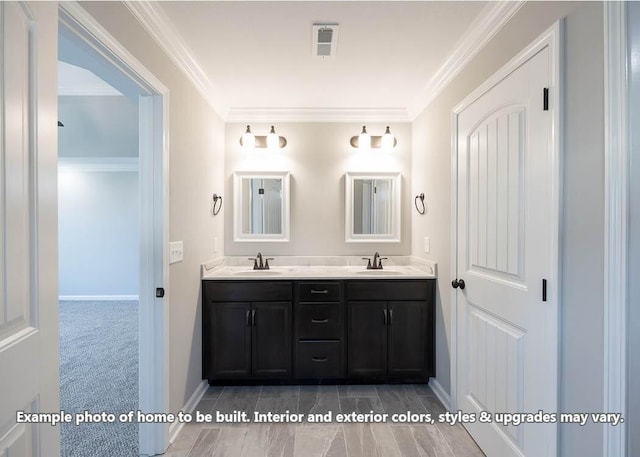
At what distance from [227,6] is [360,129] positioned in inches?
68.4

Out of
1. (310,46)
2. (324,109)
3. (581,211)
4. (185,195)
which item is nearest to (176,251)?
(185,195)

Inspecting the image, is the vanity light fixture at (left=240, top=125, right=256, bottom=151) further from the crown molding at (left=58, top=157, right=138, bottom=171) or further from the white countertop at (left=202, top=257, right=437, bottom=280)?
the crown molding at (left=58, top=157, right=138, bottom=171)

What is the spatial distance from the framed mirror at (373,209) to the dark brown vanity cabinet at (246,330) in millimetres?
985

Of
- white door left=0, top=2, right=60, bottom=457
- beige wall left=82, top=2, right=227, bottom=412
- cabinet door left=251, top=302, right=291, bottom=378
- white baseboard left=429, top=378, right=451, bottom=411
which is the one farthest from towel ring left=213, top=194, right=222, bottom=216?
white baseboard left=429, top=378, right=451, bottom=411

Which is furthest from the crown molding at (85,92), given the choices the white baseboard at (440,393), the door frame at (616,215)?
the white baseboard at (440,393)

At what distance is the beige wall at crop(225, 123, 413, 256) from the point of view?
10.1 feet

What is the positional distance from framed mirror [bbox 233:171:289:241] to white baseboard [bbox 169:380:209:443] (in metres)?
1.28

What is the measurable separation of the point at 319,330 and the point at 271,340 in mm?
386

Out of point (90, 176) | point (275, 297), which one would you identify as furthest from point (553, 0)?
point (90, 176)

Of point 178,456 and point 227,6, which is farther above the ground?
point 227,6

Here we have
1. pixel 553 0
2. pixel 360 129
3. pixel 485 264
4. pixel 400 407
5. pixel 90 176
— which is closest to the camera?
pixel 553 0

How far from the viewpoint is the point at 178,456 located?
5.84 ft

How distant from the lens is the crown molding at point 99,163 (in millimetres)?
5102

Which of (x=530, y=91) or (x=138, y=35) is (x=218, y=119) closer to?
(x=138, y=35)
